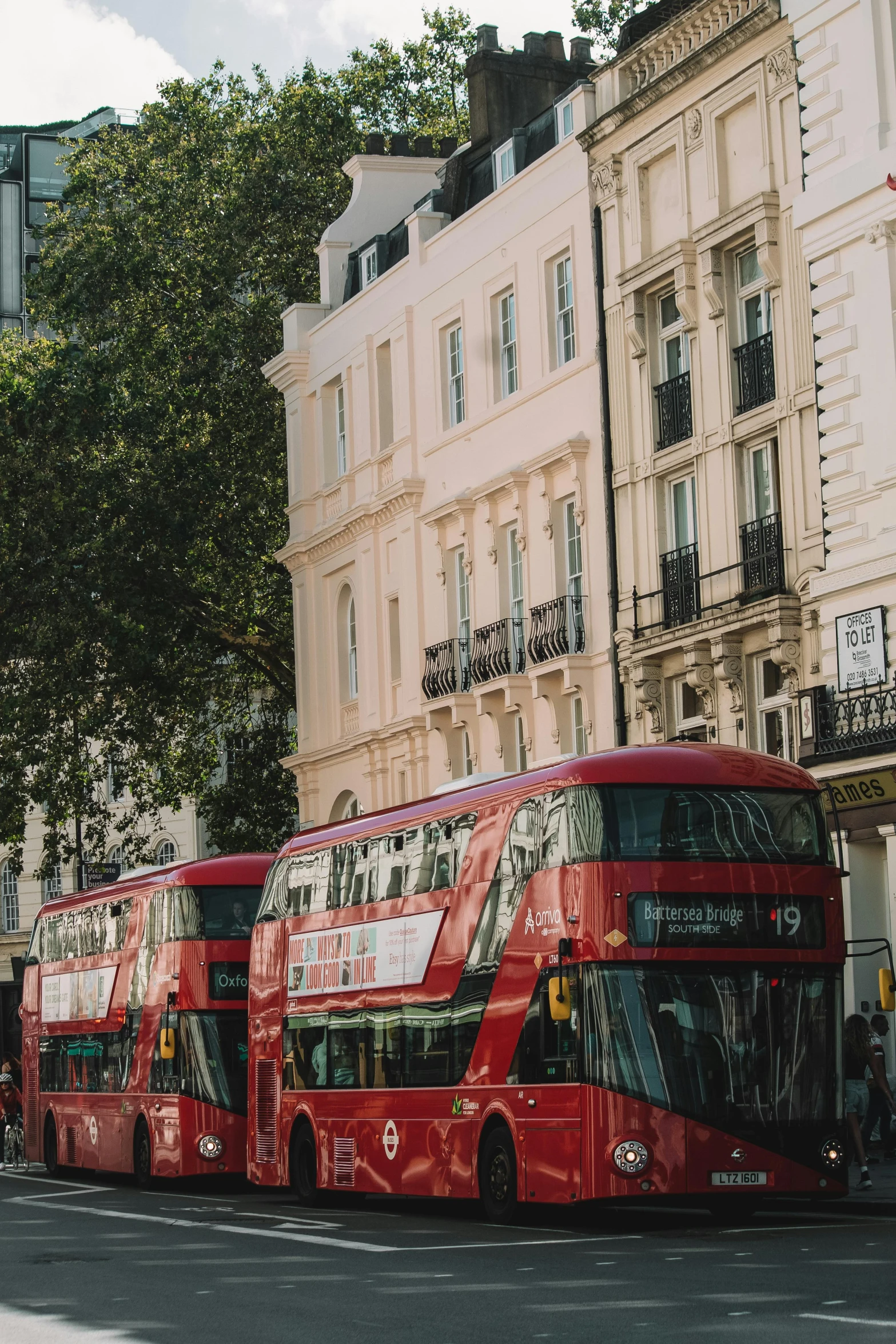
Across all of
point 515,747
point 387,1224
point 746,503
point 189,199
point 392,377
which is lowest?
point 387,1224

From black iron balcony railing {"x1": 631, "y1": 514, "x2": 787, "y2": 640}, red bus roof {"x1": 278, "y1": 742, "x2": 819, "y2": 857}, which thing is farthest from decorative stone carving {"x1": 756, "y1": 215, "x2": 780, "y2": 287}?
red bus roof {"x1": 278, "y1": 742, "x2": 819, "y2": 857}

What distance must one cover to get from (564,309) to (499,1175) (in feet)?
60.3

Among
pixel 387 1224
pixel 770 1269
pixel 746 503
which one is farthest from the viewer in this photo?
pixel 746 503

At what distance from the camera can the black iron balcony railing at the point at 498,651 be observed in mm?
35531

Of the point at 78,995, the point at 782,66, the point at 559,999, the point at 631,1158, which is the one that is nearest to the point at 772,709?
the point at 782,66

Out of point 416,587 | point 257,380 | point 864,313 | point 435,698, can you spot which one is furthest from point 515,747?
point 257,380

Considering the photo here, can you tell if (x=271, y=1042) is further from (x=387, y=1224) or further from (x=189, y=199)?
(x=189, y=199)

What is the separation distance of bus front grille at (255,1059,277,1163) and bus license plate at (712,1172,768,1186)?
28.4 feet

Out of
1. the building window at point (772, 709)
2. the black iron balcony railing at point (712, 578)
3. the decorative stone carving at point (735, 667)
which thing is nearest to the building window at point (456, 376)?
the black iron balcony railing at point (712, 578)

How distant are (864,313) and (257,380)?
74.7ft

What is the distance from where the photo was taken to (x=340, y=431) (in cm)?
4356

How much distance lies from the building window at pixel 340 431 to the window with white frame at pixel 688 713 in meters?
13.3

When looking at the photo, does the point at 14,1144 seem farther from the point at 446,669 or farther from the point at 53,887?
the point at 53,887

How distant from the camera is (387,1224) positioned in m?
21.0
